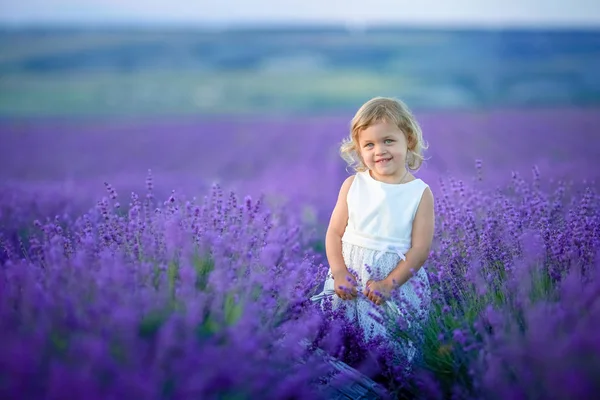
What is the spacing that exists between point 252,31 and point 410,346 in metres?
10.9

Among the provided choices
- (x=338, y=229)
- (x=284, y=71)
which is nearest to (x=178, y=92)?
(x=284, y=71)

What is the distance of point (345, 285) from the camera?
2514 millimetres

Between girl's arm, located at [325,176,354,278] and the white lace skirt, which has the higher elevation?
girl's arm, located at [325,176,354,278]

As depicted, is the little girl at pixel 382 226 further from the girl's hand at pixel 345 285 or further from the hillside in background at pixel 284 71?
the hillside in background at pixel 284 71

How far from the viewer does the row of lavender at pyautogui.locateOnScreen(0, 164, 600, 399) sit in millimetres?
1450

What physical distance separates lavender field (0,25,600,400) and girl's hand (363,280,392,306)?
15 cm

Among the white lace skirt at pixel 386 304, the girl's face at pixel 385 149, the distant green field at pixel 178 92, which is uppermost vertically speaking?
the distant green field at pixel 178 92

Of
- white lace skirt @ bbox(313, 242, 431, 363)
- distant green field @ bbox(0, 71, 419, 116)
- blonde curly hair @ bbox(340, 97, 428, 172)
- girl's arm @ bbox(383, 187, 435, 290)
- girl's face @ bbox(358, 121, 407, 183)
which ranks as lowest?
white lace skirt @ bbox(313, 242, 431, 363)

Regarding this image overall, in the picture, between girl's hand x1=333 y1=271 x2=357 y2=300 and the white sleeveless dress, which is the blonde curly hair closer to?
the white sleeveless dress

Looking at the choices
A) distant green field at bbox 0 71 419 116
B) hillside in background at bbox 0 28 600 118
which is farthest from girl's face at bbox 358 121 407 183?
distant green field at bbox 0 71 419 116

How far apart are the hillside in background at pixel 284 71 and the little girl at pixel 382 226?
8.59 m

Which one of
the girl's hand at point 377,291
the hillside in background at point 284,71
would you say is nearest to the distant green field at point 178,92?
the hillside in background at point 284,71

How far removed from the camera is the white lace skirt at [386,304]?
7.79 feet

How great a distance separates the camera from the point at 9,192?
14.0 feet
